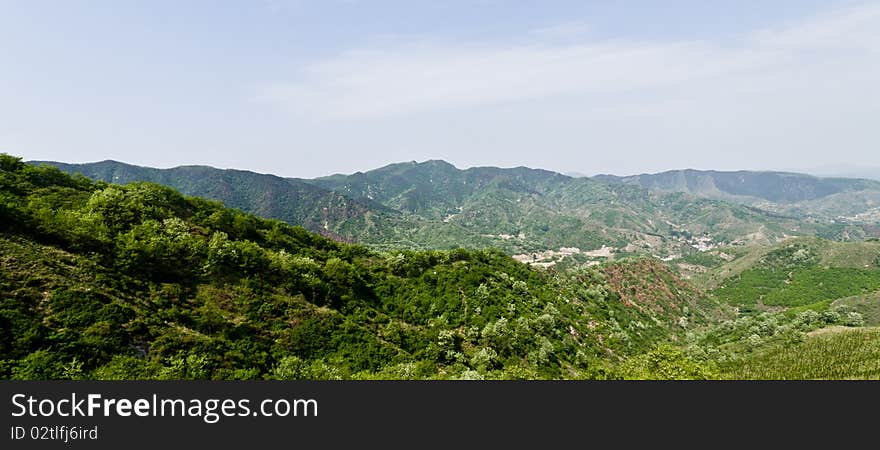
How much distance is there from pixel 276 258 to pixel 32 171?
42828mm

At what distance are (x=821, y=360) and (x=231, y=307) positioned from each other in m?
85.8

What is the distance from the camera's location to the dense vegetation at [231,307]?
3047cm

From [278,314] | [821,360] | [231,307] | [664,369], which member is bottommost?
[821,360]

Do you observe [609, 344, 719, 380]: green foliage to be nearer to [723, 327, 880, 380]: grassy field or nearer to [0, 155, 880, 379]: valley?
[0, 155, 880, 379]: valley

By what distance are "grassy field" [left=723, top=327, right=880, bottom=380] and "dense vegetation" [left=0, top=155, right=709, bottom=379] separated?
16397 mm

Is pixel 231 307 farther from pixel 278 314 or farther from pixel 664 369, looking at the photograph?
pixel 664 369

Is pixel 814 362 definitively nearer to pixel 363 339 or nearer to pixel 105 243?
pixel 363 339

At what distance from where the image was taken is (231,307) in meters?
42.6

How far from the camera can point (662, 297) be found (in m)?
119

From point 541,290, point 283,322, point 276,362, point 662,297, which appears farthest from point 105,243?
point 662,297

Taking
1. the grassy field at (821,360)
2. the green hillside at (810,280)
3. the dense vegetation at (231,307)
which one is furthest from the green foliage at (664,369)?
the green hillside at (810,280)

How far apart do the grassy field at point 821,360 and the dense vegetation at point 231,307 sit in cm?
1640

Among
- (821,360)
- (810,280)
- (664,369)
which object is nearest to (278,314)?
(664,369)

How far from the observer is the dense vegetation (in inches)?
1200
